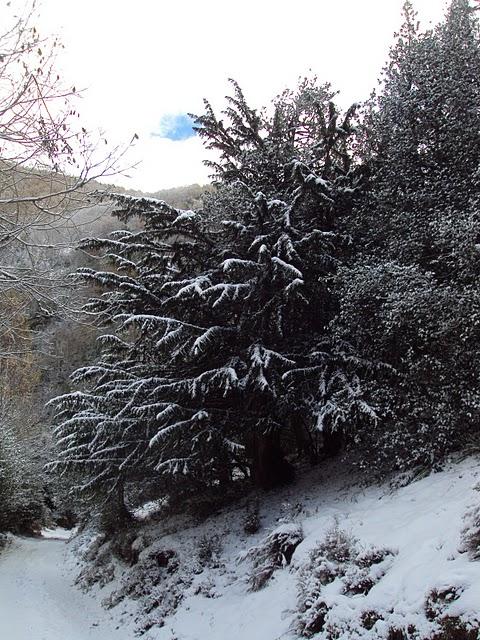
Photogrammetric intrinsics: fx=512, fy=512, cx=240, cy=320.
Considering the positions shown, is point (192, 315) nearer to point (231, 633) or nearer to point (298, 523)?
point (298, 523)

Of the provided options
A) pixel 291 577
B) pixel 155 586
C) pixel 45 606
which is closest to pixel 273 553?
pixel 291 577

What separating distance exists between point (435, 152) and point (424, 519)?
673 centimetres

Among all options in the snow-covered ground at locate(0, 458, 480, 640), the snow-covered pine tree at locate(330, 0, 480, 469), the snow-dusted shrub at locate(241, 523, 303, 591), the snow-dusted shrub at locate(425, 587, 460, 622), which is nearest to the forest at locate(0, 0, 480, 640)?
the snow-covered pine tree at locate(330, 0, 480, 469)

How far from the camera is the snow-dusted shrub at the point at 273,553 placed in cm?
710

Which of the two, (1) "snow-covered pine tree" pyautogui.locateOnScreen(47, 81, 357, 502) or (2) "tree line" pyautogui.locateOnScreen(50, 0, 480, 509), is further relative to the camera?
(1) "snow-covered pine tree" pyautogui.locateOnScreen(47, 81, 357, 502)

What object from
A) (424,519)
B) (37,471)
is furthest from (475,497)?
(37,471)

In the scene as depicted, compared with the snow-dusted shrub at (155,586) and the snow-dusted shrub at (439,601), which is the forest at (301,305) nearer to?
the snow-dusted shrub at (155,586)

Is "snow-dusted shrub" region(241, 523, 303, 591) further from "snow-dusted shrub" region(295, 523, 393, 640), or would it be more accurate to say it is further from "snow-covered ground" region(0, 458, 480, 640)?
"snow-dusted shrub" region(295, 523, 393, 640)

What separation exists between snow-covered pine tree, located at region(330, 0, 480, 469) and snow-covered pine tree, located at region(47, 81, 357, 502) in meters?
1.00

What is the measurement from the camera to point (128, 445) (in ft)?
35.9

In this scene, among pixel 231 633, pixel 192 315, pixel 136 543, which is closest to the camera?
pixel 231 633

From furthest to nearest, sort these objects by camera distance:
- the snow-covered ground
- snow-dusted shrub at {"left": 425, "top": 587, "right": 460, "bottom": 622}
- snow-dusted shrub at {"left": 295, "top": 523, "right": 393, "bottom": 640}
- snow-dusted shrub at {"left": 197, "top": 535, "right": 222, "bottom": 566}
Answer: snow-dusted shrub at {"left": 197, "top": 535, "right": 222, "bottom": 566}, snow-dusted shrub at {"left": 295, "top": 523, "right": 393, "bottom": 640}, the snow-covered ground, snow-dusted shrub at {"left": 425, "top": 587, "right": 460, "bottom": 622}

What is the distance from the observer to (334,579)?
5668 mm

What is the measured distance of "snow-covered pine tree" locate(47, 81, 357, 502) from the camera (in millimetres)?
9234
